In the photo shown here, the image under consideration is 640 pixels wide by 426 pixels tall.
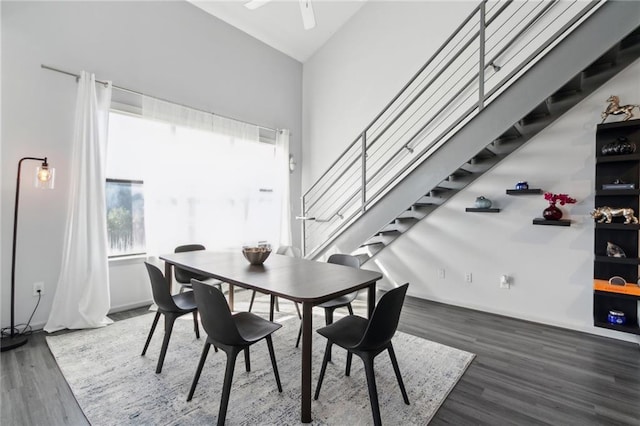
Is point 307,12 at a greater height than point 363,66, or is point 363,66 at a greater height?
point 363,66

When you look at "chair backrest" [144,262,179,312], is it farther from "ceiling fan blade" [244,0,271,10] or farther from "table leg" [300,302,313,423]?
→ "ceiling fan blade" [244,0,271,10]

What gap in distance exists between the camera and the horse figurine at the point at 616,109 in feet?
8.61

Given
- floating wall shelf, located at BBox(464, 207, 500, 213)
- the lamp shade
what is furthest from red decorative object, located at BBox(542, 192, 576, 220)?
the lamp shade

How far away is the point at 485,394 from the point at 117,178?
162 inches

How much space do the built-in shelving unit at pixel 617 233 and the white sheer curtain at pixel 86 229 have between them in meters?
4.72

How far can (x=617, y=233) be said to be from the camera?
275cm

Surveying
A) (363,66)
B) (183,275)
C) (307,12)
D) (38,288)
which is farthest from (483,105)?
(38,288)

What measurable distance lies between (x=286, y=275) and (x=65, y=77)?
3.07 metres

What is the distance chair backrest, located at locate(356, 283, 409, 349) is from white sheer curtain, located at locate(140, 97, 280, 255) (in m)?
2.97

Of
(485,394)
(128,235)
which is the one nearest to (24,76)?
(128,235)

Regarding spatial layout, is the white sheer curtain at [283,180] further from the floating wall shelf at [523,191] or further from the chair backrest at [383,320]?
the chair backrest at [383,320]

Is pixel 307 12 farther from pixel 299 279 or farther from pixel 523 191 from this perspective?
pixel 523 191

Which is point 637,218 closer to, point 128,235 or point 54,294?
point 128,235

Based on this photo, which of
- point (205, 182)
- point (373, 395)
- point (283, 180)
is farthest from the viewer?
point (283, 180)
